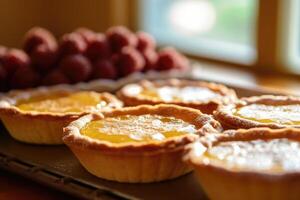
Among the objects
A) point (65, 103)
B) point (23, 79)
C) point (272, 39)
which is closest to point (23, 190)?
point (65, 103)

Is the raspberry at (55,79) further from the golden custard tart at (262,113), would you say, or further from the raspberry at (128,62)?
the golden custard tart at (262,113)

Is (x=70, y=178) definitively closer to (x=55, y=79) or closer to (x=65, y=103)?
(x=65, y=103)

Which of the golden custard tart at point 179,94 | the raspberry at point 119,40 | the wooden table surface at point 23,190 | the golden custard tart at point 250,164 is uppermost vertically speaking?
the raspberry at point 119,40

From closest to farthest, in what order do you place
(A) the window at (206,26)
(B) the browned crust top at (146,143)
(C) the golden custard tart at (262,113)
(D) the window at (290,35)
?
1. (B) the browned crust top at (146,143)
2. (C) the golden custard tart at (262,113)
3. (D) the window at (290,35)
4. (A) the window at (206,26)

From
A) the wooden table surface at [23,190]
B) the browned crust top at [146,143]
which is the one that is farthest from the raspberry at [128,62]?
the wooden table surface at [23,190]

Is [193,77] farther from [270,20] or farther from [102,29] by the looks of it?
[102,29]

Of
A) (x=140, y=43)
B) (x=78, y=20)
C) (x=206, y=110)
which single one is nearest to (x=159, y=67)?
(x=140, y=43)
